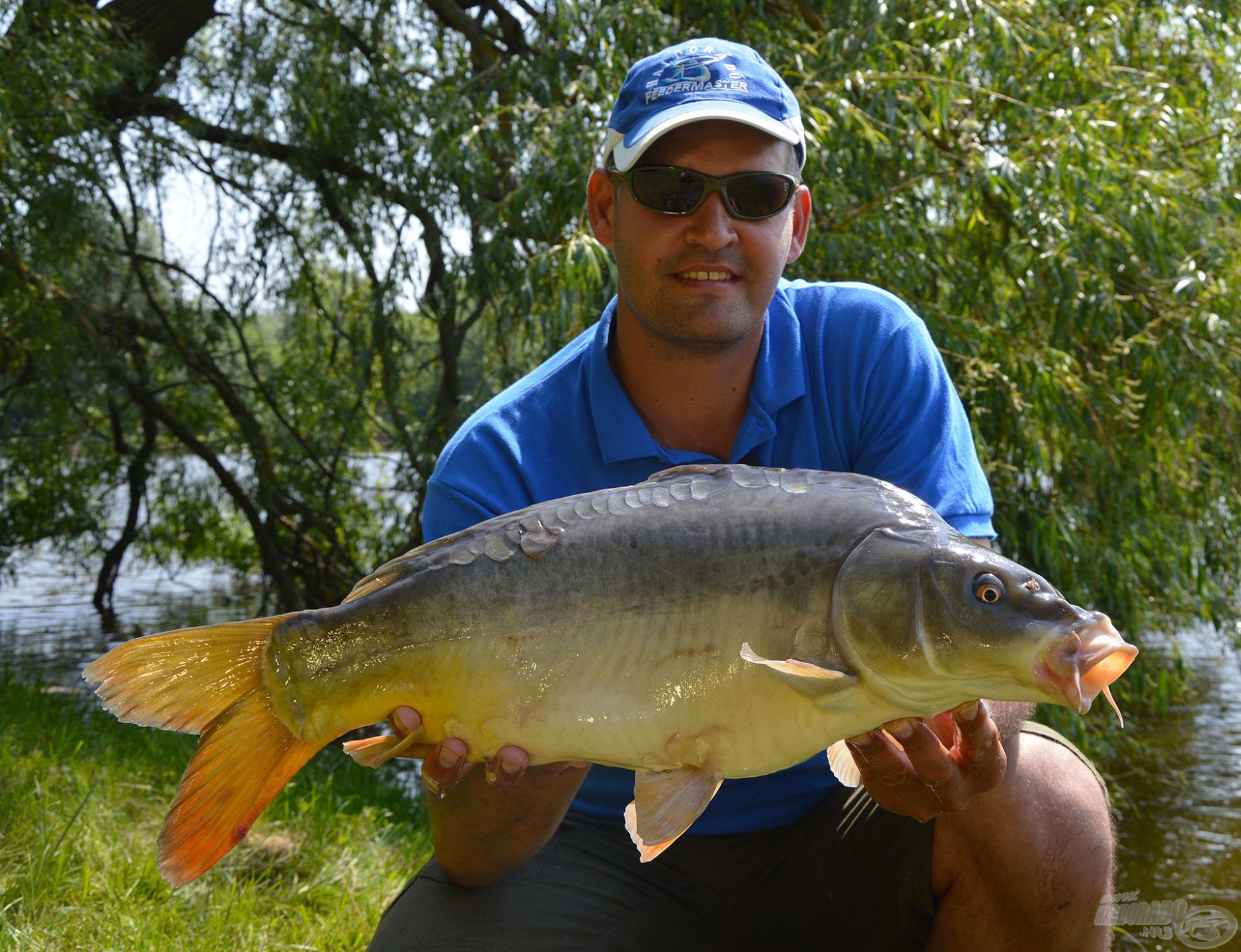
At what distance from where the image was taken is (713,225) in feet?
8.03

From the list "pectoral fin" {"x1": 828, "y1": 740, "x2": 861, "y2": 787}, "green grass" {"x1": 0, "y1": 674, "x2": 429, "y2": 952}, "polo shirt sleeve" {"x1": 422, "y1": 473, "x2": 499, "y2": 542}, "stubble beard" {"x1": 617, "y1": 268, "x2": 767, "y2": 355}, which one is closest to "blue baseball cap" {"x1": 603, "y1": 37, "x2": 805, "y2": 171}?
"stubble beard" {"x1": 617, "y1": 268, "x2": 767, "y2": 355}

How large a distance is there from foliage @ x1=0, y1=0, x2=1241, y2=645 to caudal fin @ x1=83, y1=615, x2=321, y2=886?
8.11 ft

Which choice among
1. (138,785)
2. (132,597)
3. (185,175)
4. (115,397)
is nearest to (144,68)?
(185,175)

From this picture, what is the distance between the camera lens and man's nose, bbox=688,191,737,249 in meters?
2.43

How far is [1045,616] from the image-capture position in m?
1.52

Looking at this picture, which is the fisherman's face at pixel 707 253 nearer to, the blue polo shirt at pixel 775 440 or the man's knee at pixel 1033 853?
the blue polo shirt at pixel 775 440

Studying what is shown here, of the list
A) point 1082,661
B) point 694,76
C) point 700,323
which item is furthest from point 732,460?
point 1082,661

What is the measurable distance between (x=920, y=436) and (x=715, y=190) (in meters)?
0.64

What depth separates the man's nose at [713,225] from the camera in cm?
243

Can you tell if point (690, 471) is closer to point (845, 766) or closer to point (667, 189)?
point (845, 766)

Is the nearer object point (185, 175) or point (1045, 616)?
point (1045, 616)

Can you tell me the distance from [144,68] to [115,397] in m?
2.39

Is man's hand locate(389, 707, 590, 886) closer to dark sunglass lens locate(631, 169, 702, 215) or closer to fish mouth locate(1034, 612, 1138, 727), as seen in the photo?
fish mouth locate(1034, 612, 1138, 727)

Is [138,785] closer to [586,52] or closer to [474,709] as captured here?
[474,709]
